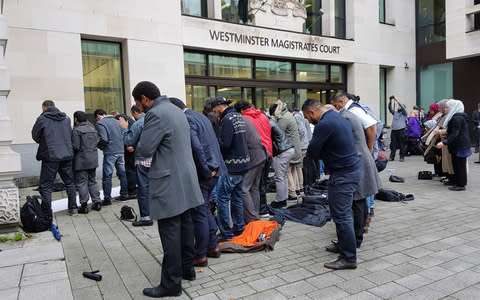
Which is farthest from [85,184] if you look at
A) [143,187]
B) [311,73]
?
[311,73]

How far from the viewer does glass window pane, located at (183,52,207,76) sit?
42.0 feet

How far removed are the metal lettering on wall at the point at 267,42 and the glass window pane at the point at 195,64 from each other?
0.83 meters

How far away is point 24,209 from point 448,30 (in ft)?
56.2

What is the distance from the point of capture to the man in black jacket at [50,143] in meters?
6.28

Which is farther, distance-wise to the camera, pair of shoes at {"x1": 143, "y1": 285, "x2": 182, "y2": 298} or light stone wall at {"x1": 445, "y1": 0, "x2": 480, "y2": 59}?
light stone wall at {"x1": 445, "y1": 0, "x2": 480, "y2": 59}

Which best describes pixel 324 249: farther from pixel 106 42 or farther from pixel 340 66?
pixel 340 66

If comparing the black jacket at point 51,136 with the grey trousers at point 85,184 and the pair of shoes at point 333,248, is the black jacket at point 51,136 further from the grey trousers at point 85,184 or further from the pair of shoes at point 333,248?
the pair of shoes at point 333,248

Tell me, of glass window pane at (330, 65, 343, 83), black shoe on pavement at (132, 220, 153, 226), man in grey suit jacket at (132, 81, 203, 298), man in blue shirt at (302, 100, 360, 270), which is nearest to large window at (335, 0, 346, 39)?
glass window pane at (330, 65, 343, 83)

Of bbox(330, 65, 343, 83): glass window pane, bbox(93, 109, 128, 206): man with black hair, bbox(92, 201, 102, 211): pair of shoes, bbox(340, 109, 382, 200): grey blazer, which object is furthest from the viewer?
bbox(330, 65, 343, 83): glass window pane

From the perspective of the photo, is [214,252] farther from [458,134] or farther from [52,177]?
[458,134]

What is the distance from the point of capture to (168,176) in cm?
332

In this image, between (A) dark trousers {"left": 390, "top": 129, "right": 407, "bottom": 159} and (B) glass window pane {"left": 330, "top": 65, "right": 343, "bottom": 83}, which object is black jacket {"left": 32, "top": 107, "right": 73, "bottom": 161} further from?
(B) glass window pane {"left": 330, "top": 65, "right": 343, "bottom": 83}

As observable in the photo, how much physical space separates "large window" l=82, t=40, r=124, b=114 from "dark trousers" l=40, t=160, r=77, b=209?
4666mm

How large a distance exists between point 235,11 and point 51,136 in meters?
9.70
